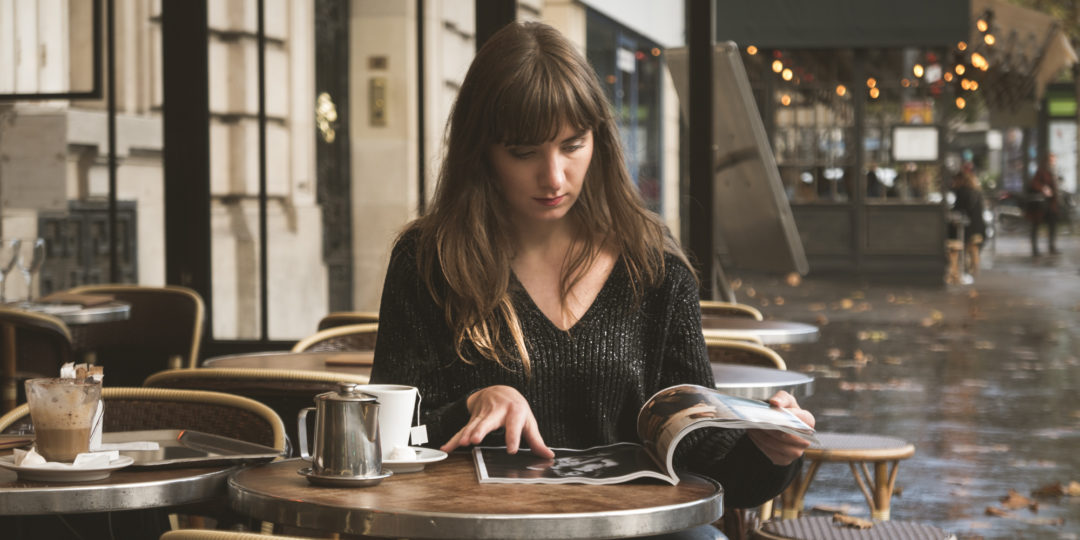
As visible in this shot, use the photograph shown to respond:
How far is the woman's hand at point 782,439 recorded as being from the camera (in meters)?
1.96

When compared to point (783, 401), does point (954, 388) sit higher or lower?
lower

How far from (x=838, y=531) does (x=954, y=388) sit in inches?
237

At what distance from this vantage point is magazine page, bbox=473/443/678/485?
5.90ft

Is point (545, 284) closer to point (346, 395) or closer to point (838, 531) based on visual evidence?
point (346, 395)

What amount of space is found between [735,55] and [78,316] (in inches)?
119

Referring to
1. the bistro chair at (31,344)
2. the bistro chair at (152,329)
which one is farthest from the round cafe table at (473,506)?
the bistro chair at (152,329)

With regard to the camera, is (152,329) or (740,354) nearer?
(740,354)

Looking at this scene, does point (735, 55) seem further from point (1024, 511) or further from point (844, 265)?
point (844, 265)

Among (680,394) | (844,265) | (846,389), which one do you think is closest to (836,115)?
(844,265)

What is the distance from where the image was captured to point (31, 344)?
473cm

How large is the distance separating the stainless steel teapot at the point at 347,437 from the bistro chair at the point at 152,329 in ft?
12.0

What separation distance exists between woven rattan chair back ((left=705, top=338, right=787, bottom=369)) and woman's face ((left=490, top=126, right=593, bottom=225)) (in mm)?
1844

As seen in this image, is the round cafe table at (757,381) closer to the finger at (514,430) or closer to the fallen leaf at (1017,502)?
the finger at (514,430)

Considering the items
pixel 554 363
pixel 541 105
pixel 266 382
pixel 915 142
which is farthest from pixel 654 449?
pixel 915 142
